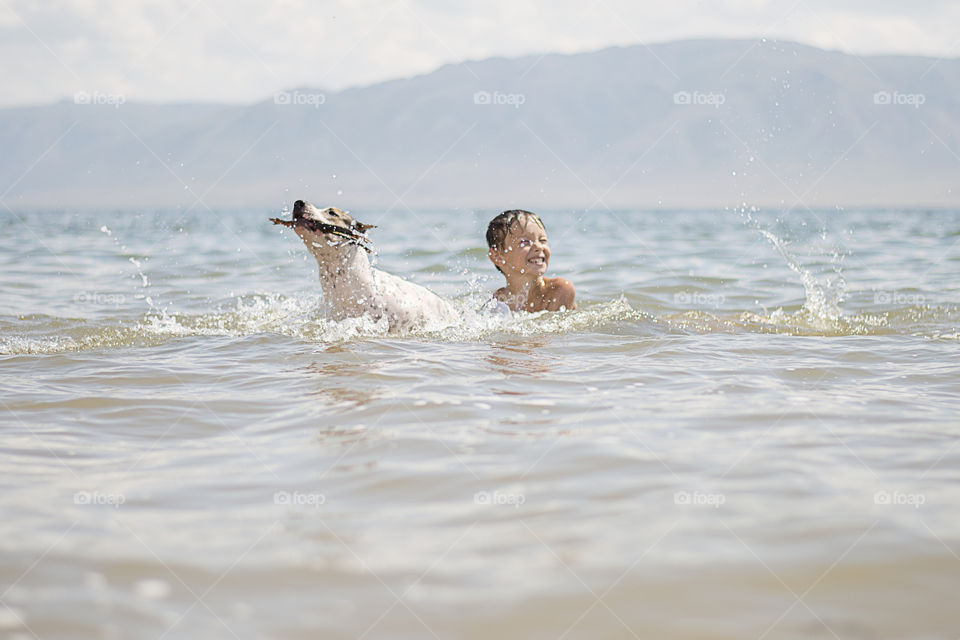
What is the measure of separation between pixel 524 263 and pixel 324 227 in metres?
2.12

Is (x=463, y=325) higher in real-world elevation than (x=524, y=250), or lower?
lower

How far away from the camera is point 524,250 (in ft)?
25.7

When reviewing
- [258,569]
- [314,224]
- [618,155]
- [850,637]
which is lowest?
[850,637]

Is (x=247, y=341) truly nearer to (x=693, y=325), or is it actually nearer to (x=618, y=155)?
(x=693, y=325)

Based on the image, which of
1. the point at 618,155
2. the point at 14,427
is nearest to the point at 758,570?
the point at 14,427

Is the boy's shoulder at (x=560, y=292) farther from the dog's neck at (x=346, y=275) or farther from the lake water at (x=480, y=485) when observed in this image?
the dog's neck at (x=346, y=275)

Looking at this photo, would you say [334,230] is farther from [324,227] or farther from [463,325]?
[463,325]

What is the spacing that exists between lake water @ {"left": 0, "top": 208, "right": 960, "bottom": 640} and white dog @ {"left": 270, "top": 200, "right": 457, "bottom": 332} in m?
0.19

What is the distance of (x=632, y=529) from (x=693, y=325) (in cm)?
533

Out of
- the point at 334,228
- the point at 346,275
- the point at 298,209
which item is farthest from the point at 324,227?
the point at 346,275

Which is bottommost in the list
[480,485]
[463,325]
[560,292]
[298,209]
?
[480,485]

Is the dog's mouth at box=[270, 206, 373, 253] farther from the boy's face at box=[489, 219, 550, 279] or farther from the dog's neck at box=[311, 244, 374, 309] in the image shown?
the boy's face at box=[489, 219, 550, 279]

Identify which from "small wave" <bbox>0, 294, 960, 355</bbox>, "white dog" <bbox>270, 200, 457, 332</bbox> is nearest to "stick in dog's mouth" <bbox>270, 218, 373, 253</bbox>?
"white dog" <bbox>270, 200, 457, 332</bbox>

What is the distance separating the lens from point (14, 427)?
418 centimetres
